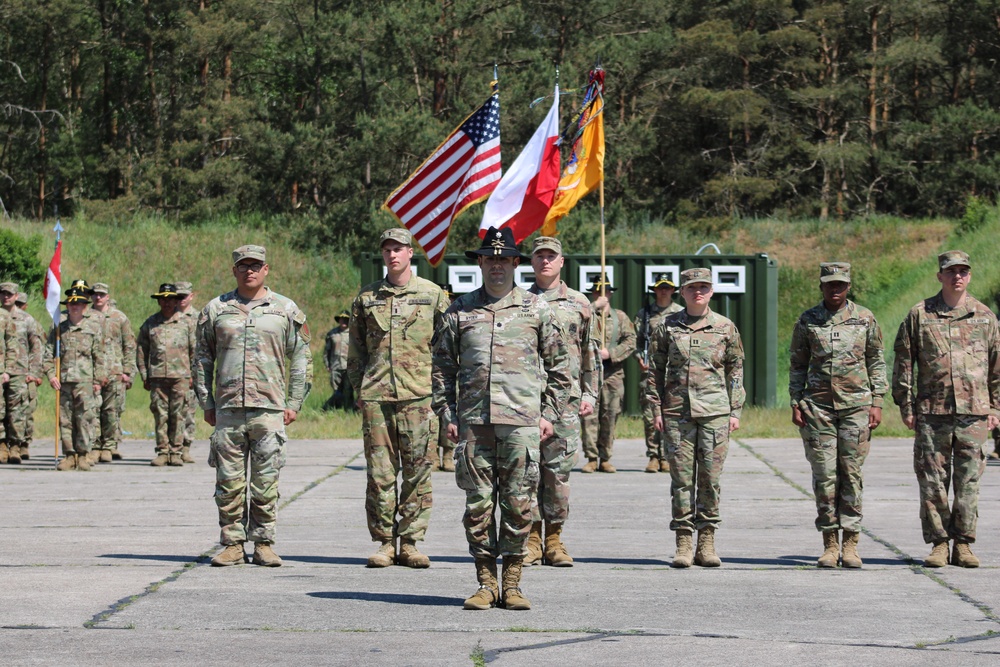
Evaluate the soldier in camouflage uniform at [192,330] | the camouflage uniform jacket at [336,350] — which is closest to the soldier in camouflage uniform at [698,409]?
the soldier in camouflage uniform at [192,330]

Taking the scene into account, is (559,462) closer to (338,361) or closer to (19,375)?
(19,375)

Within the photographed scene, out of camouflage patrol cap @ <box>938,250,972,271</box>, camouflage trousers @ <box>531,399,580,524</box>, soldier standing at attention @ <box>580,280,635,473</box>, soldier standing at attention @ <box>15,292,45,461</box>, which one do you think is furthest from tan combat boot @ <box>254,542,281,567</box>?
soldier standing at attention @ <box>15,292,45,461</box>

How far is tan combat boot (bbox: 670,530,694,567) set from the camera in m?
9.73

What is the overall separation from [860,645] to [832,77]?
136ft

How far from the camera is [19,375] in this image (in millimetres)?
18094

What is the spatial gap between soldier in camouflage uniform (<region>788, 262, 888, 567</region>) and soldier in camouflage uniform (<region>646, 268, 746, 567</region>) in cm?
53

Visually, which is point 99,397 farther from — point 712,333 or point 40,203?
point 40,203

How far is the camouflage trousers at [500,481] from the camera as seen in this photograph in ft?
26.0

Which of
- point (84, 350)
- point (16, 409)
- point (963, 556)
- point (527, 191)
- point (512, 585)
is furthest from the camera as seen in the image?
point (16, 409)

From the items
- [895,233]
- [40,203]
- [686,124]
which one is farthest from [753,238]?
[40,203]

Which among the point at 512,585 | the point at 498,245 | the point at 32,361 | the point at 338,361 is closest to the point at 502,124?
the point at 338,361

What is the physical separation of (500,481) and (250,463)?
2295mm

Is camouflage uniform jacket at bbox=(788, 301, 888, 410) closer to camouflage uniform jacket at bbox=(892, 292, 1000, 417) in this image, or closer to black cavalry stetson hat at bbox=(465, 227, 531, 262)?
camouflage uniform jacket at bbox=(892, 292, 1000, 417)

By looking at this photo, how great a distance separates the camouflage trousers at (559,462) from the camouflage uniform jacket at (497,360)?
121 centimetres
